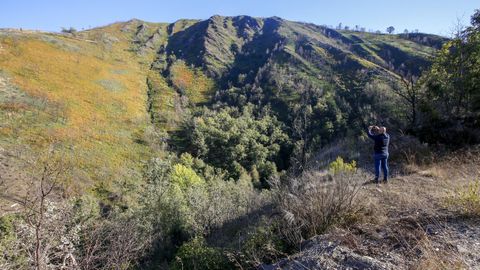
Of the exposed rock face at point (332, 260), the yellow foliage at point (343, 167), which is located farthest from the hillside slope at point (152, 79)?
the exposed rock face at point (332, 260)

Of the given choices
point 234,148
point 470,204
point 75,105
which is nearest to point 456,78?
point 470,204

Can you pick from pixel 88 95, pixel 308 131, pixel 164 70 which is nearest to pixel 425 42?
pixel 308 131

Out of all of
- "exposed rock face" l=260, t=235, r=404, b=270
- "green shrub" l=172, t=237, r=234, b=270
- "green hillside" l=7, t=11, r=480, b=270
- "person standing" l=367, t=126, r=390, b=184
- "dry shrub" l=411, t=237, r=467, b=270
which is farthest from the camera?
"person standing" l=367, t=126, r=390, b=184

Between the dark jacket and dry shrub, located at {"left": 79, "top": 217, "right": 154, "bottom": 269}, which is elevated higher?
the dark jacket

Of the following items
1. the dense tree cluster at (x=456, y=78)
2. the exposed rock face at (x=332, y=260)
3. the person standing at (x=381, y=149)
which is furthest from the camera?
the dense tree cluster at (x=456, y=78)

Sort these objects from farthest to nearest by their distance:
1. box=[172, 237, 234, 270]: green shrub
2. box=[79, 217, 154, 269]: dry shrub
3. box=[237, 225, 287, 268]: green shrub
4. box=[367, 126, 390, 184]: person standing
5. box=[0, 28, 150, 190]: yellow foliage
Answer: box=[0, 28, 150, 190]: yellow foliage → box=[367, 126, 390, 184]: person standing → box=[172, 237, 234, 270]: green shrub → box=[237, 225, 287, 268]: green shrub → box=[79, 217, 154, 269]: dry shrub

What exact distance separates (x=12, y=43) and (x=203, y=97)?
180 ft

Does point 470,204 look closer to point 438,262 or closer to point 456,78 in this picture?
point 438,262

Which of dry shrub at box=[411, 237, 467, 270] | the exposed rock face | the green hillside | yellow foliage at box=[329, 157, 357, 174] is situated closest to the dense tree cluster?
the green hillside

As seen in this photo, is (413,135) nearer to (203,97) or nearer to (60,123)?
(60,123)

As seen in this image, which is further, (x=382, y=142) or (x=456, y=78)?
(x=456, y=78)

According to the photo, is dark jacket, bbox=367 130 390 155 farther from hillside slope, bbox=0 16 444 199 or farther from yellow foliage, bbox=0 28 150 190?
yellow foliage, bbox=0 28 150 190

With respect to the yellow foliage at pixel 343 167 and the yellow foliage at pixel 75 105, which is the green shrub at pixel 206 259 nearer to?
the yellow foliage at pixel 343 167

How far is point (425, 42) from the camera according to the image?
14162 centimetres
